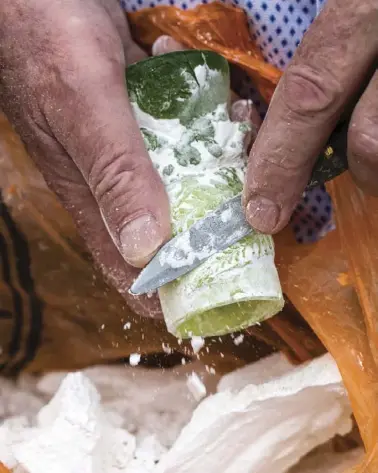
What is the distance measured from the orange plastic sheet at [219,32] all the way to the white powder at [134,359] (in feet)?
1.07

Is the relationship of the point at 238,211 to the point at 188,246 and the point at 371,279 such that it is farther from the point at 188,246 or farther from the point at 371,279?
the point at 371,279

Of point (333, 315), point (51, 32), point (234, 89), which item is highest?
point (51, 32)

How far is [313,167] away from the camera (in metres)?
0.48

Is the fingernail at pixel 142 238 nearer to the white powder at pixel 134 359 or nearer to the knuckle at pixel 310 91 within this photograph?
the knuckle at pixel 310 91

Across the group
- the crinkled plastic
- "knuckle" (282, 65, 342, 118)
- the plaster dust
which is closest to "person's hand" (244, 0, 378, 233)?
"knuckle" (282, 65, 342, 118)

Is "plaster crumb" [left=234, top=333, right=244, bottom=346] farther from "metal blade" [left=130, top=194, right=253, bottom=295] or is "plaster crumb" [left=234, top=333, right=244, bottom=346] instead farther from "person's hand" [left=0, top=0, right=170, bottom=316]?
"metal blade" [left=130, top=194, right=253, bottom=295]

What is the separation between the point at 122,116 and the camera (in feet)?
1.73

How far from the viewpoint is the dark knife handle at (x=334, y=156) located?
47 cm

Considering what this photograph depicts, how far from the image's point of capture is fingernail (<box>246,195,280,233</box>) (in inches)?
19.0

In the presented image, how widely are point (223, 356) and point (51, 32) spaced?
387 mm

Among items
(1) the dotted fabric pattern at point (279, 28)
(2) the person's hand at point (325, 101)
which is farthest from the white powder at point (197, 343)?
(2) the person's hand at point (325, 101)

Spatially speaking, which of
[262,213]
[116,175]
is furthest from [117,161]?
[262,213]

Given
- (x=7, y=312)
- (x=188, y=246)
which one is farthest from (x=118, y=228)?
(x=7, y=312)

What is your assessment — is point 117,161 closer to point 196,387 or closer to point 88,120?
point 88,120
